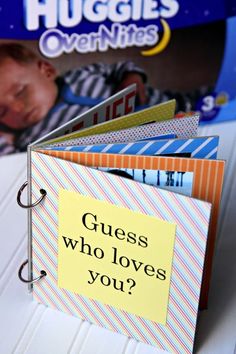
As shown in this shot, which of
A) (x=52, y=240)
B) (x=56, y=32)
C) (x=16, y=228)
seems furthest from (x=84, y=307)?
(x=56, y=32)

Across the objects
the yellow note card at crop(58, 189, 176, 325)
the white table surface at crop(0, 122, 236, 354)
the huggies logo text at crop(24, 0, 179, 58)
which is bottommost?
the white table surface at crop(0, 122, 236, 354)

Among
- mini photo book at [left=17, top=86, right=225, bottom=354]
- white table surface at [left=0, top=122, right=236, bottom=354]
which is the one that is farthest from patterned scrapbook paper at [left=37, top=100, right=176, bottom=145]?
white table surface at [left=0, top=122, right=236, bottom=354]

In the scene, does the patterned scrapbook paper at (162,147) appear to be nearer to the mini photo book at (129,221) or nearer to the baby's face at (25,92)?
the mini photo book at (129,221)

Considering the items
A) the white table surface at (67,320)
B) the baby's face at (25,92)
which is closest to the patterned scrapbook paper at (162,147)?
the white table surface at (67,320)

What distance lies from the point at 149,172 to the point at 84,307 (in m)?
0.19

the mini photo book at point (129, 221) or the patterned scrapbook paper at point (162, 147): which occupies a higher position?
the patterned scrapbook paper at point (162, 147)

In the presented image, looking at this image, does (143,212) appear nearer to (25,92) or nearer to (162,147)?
(162,147)

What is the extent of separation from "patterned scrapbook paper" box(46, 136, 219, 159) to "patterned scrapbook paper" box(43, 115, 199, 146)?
0.02 metres

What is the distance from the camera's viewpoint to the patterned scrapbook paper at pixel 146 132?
882 mm

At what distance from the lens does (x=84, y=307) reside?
0.93 metres

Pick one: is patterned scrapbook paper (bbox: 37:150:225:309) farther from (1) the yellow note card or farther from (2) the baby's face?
(2) the baby's face

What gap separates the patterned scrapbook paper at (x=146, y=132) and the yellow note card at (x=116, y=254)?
0.07 meters

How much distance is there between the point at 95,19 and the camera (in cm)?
120

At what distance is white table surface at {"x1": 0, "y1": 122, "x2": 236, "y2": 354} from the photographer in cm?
90
